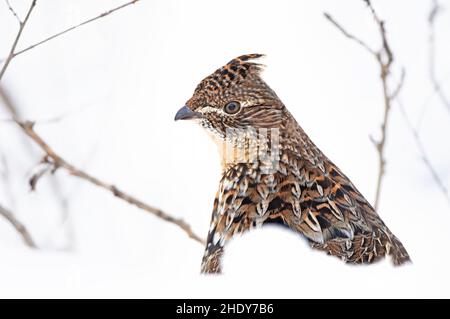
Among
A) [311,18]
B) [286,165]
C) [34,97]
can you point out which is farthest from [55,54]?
[286,165]

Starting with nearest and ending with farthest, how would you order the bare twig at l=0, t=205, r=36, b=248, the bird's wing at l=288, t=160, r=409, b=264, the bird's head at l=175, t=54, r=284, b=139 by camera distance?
1. the bird's wing at l=288, t=160, r=409, b=264
2. the bird's head at l=175, t=54, r=284, b=139
3. the bare twig at l=0, t=205, r=36, b=248

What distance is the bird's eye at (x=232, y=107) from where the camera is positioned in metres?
4.73

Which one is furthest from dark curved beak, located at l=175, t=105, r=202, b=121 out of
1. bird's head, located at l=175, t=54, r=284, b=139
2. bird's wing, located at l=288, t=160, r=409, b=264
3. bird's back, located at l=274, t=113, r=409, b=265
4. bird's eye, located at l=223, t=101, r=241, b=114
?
bird's wing, located at l=288, t=160, r=409, b=264

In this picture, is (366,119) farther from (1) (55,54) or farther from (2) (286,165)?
(2) (286,165)

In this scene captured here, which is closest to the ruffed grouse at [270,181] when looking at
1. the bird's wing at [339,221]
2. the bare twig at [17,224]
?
the bird's wing at [339,221]

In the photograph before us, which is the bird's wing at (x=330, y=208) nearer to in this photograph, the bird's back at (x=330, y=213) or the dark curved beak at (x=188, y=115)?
the bird's back at (x=330, y=213)

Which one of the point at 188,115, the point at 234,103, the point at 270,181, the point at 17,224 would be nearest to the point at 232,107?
the point at 234,103

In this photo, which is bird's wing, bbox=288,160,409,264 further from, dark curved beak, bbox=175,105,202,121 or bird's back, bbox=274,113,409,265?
dark curved beak, bbox=175,105,202,121

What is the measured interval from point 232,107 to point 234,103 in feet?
0.08

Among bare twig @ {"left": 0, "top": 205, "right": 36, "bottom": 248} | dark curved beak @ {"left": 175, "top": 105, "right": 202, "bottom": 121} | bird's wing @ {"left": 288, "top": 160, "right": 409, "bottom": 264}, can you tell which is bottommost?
bird's wing @ {"left": 288, "top": 160, "right": 409, "bottom": 264}

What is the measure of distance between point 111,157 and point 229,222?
13.8ft

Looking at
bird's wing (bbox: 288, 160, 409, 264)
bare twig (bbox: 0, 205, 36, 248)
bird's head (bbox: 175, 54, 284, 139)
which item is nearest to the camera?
bird's wing (bbox: 288, 160, 409, 264)

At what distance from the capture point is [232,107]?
475 cm

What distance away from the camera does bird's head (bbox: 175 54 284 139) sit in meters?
4.72
